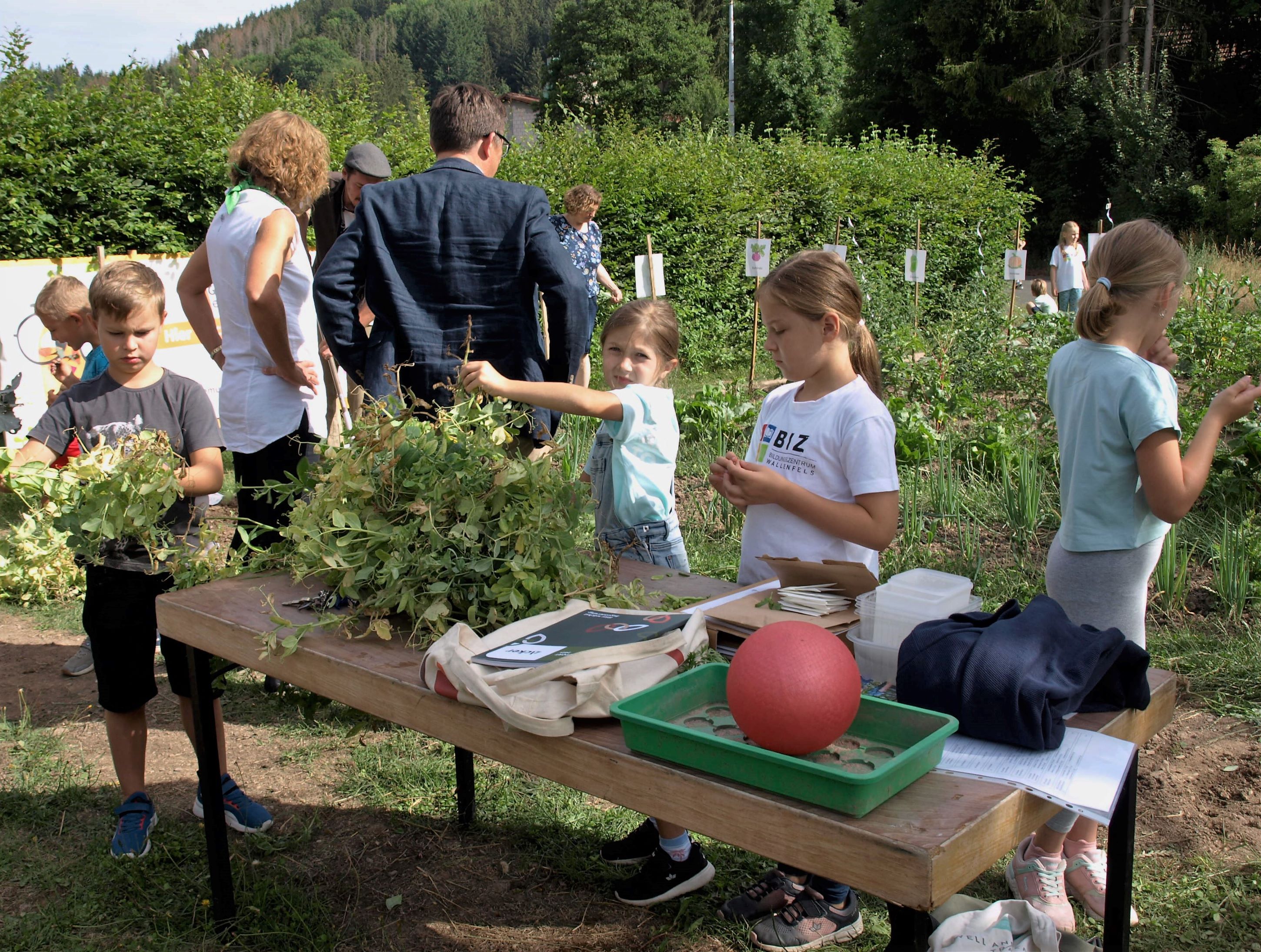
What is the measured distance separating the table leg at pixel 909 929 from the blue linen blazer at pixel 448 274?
81.7 inches

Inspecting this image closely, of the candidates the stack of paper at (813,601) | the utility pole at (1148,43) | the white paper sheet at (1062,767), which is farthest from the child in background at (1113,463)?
the utility pole at (1148,43)

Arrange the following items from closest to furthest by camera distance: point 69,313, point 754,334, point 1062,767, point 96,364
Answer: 1. point 1062,767
2. point 96,364
3. point 69,313
4. point 754,334

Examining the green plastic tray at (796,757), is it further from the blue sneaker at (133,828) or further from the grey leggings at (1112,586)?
the blue sneaker at (133,828)

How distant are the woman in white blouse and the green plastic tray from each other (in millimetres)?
2026

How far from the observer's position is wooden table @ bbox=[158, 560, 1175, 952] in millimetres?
1060

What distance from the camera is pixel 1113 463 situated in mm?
2207

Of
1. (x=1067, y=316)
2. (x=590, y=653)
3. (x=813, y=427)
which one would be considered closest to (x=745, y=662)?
(x=590, y=653)

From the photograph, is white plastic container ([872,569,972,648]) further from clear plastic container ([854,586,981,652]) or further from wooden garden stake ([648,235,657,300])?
wooden garden stake ([648,235,657,300])

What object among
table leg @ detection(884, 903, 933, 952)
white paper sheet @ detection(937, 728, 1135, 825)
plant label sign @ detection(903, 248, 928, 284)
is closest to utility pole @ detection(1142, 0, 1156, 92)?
plant label sign @ detection(903, 248, 928, 284)

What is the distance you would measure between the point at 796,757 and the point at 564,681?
0.36 m

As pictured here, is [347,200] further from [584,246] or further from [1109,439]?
[1109,439]

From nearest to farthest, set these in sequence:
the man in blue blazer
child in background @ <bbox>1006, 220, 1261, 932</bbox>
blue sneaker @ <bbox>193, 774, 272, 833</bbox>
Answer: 1. child in background @ <bbox>1006, 220, 1261, 932</bbox>
2. blue sneaker @ <bbox>193, 774, 272, 833</bbox>
3. the man in blue blazer

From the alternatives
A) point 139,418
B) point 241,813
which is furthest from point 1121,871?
point 139,418

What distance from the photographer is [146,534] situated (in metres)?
2.28
